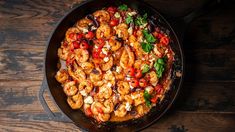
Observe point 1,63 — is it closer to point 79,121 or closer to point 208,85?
point 79,121

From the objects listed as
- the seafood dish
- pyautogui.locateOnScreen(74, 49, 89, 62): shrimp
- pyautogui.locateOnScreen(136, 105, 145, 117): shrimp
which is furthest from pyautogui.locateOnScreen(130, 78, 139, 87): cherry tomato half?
pyautogui.locateOnScreen(74, 49, 89, 62): shrimp

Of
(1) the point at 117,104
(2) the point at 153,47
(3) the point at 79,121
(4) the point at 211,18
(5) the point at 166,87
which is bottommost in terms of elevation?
(3) the point at 79,121

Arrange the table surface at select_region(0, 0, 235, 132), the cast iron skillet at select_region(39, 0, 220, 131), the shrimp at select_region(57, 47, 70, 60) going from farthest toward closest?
the table surface at select_region(0, 0, 235, 132) → the shrimp at select_region(57, 47, 70, 60) → the cast iron skillet at select_region(39, 0, 220, 131)

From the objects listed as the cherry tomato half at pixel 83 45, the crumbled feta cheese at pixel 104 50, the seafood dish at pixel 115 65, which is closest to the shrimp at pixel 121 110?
the seafood dish at pixel 115 65

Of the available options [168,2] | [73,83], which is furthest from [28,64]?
[168,2]

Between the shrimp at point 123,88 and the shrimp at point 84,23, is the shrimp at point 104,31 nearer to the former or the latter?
the shrimp at point 84,23

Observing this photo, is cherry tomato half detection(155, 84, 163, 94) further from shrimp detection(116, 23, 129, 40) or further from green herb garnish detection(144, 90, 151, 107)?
shrimp detection(116, 23, 129, 40)
